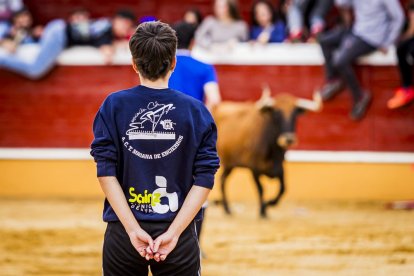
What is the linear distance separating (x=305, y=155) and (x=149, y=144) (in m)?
7.30

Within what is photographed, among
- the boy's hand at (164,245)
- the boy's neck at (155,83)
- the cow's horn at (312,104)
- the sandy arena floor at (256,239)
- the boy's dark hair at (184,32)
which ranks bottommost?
the sandy arena floor at (256,239)

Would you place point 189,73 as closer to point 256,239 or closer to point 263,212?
point 256,239

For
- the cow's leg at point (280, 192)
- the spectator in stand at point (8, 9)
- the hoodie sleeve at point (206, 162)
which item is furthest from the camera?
the spectator in stand at point (8, 9)

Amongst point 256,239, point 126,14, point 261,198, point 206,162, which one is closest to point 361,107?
point 261,198

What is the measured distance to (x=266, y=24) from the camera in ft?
32.1

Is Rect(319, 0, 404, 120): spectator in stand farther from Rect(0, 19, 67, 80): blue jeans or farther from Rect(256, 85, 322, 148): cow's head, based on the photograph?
Rect(0, 19, 67, 80): blue jeans

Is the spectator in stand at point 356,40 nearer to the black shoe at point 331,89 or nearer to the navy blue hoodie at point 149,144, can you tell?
the black shoe at point 331,89

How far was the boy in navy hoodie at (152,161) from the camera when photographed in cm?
270

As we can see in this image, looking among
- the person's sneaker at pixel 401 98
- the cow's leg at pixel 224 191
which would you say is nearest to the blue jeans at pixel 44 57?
the cow's leg at pixel 224 191

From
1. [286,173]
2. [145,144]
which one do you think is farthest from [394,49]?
[145,144]

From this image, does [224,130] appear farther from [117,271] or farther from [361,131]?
[117,271]

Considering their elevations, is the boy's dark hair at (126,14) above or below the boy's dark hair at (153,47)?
above

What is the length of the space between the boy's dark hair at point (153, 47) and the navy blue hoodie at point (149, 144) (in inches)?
3.2

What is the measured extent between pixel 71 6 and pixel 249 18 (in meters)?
2.10
